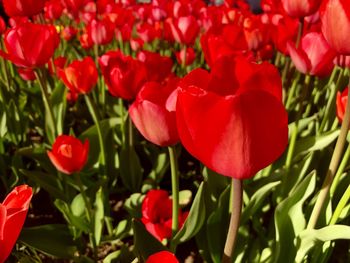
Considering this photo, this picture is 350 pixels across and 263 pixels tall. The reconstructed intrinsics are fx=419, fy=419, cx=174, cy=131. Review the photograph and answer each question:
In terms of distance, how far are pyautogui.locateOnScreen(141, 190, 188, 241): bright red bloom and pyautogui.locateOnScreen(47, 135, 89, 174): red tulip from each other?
0.63 feet

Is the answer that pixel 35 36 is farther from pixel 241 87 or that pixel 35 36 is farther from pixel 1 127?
pixel 241 87

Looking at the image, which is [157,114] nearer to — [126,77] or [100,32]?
[126,77]

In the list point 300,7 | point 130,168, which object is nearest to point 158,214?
point 130,168

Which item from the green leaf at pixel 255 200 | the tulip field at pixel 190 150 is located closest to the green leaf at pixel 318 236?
the tulip field at pixel 190 150

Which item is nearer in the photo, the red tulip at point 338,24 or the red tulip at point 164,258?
the red tulip at point 164,258

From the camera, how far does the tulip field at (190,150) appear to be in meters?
0.48

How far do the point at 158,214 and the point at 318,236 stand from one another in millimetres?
397

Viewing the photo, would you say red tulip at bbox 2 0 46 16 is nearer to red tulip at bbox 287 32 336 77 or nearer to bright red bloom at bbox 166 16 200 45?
bright red bloom at bbox 166 16 200 45

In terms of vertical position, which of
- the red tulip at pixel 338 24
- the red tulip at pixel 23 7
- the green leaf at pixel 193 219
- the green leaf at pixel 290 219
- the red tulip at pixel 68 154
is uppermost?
the red tulip at pixel 338 24

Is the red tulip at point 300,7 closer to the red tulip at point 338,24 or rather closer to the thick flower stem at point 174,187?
the red tulip at point 338,24

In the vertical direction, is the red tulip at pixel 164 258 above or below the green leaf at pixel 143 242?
above

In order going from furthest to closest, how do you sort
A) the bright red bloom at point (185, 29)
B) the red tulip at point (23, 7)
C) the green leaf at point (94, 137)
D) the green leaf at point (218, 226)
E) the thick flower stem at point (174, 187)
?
the bright red bloom at point (185, 29) → the green leaf at point (94, 137) → the red tulip at point (23, 7) → the green leaf at point (218, 226) → the thick flower stem at point (174, 187)

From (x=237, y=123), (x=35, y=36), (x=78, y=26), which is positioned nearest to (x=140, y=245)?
(x=237, y=123)

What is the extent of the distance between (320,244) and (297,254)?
0.07 metres
